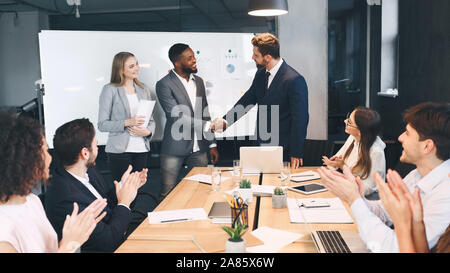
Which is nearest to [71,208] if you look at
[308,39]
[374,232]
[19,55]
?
[374,232]

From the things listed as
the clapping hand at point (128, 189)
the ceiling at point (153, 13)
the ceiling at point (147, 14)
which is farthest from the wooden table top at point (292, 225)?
the ceiling at point (147, 14)

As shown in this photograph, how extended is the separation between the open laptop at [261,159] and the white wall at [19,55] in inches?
318

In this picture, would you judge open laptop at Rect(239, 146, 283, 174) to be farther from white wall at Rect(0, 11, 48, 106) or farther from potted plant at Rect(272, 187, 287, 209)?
white wall at Rect(0, 11, 48, 106)

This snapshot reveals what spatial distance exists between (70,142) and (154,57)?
9.78 ft

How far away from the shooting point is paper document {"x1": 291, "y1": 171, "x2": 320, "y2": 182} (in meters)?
2.87

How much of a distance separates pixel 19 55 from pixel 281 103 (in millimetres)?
8146

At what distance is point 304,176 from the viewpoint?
9.76 ft

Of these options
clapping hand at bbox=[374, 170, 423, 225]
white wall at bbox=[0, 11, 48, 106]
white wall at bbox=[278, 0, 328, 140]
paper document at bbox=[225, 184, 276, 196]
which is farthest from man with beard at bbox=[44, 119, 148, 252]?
white wall at bbox=[0, 11, 48, 106]

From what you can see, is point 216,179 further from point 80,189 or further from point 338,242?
point 338,242

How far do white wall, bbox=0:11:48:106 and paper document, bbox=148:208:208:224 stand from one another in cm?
859

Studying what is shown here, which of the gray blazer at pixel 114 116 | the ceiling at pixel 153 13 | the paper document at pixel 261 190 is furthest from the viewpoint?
the ceiling at pixel 153 13

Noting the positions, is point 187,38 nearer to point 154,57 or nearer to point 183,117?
point 154,57

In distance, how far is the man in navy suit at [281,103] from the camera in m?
3.33

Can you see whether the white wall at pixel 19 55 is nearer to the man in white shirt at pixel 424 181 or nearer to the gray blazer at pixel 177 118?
the gray blazer at pixel 177 118
